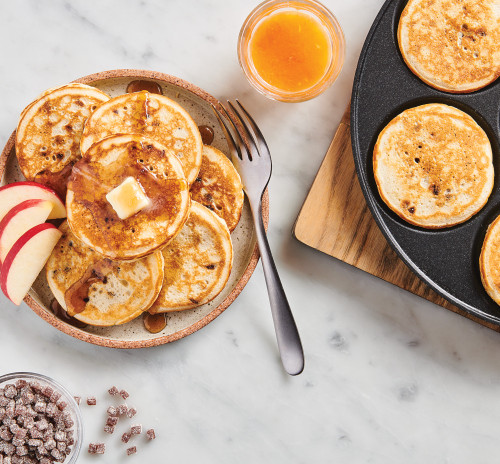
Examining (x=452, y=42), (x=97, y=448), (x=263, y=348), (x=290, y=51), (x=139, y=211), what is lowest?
(x=97, y=448)

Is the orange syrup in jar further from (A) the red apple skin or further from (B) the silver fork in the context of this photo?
(A) the red apple skin

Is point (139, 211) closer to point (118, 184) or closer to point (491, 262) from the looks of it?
point (118, 184)

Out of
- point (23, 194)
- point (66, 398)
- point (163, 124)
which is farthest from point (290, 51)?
point (66, 398)

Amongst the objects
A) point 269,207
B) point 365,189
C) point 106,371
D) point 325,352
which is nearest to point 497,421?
point 325,352

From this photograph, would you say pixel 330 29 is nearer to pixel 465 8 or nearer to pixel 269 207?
pixel 465 8

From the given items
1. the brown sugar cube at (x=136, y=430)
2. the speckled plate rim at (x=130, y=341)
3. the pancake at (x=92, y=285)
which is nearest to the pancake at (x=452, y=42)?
the speckled plate rim at (x=130, y=341)

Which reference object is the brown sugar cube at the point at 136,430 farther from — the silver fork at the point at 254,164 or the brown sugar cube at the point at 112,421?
the silver fork at the point at 254,164

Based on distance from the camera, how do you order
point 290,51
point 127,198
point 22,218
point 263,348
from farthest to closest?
1. point 263,348
2. point 290,51
3. point 22,218
4. point 127,198
